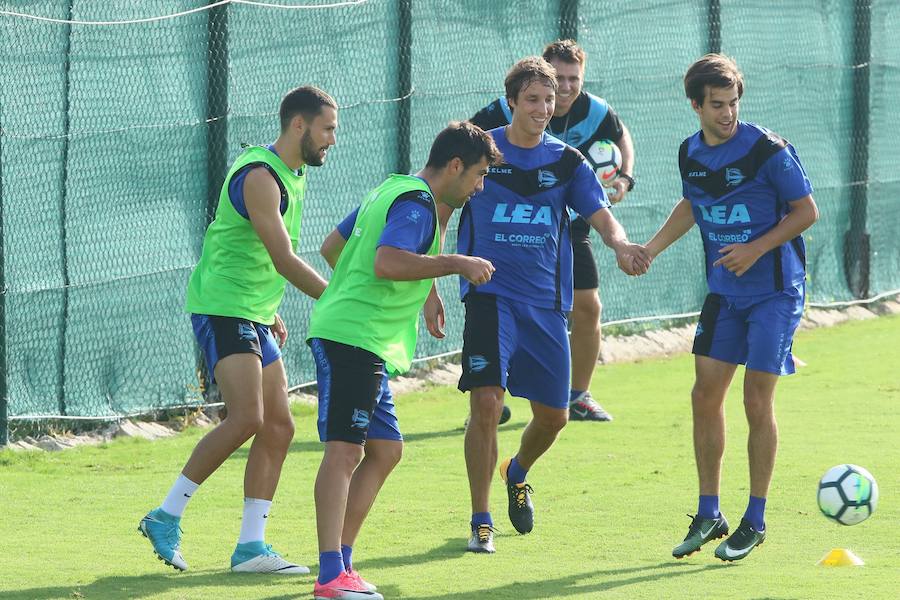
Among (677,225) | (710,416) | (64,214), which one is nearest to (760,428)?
(710,416)

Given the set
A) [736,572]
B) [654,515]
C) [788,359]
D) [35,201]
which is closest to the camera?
[736,572]

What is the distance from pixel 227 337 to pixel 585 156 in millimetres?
3959

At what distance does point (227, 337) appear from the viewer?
682 centimetres

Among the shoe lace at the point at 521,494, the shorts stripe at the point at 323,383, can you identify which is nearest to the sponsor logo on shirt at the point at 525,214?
the shoe lace at the point at 521,494

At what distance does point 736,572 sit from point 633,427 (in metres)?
3.93

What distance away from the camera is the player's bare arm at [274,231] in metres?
6.55

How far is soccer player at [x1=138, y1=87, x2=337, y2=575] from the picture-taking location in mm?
6672

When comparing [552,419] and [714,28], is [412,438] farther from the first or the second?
[714,28]

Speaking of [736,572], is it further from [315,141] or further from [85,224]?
[85,224]

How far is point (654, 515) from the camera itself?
7852 millimetres

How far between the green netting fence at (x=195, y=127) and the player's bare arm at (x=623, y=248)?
4037 mm

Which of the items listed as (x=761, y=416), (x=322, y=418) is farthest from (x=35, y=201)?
(x=761, y=416)

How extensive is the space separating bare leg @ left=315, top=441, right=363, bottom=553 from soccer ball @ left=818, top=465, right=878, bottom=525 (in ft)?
7.39

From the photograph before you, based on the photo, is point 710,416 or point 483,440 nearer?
point 710,416
